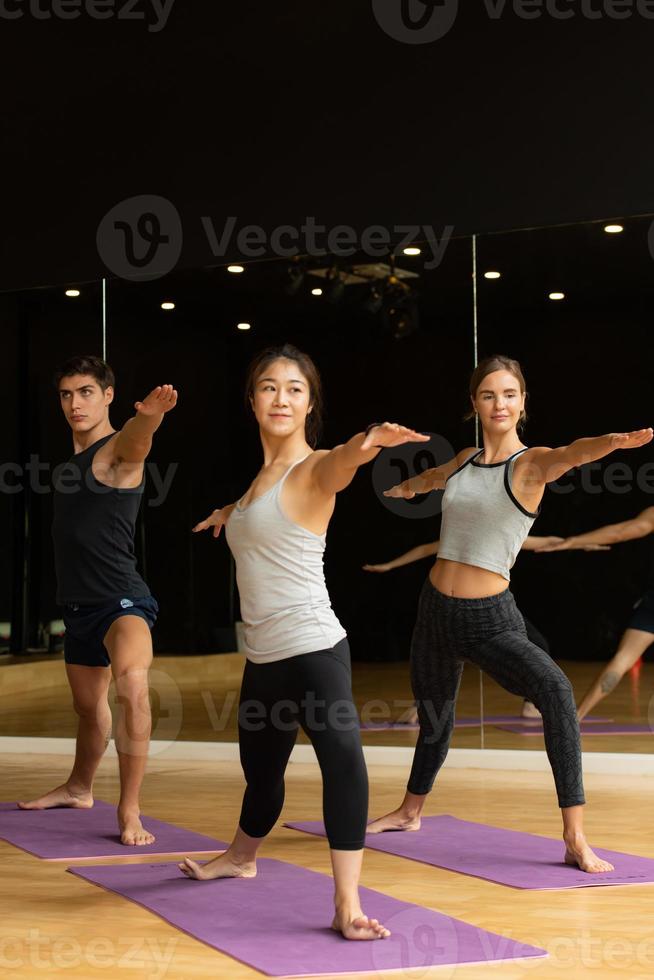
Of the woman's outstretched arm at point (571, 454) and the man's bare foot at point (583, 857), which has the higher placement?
the woman's outstretched arm at point (571, 454)

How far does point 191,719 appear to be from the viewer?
5773mm

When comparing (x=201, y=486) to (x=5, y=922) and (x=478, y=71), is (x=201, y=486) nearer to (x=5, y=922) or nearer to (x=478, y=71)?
(x=478, y=71)

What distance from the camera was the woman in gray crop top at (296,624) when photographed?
263 centimetres

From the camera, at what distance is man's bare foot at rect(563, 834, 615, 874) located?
3.24 m

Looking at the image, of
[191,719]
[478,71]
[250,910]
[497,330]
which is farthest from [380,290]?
[250,910]

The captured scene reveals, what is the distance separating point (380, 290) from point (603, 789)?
219 cm
